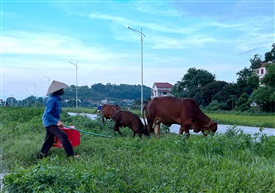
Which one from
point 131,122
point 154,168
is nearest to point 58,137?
point 154,168

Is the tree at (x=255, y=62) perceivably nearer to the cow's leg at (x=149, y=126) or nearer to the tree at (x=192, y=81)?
the tree at (x=192, y=81)

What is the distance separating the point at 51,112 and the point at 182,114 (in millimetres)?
4363

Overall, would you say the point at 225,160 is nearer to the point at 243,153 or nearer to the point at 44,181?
the point at 243,153

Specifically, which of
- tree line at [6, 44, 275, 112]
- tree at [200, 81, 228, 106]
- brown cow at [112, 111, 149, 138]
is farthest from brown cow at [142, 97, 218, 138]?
tree at [200, 81, 228, 106]

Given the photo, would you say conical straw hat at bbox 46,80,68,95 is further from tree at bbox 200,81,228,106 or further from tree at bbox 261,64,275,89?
tree at bbox 200,81,228,106

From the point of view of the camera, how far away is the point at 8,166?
712 centimetres

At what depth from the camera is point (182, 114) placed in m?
10.2

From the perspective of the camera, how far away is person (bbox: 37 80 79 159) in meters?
7.15

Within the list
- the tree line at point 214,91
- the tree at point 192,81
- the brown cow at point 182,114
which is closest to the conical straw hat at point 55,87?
the brown cow at point 182,114

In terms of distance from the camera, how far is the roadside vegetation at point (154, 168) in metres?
4.50

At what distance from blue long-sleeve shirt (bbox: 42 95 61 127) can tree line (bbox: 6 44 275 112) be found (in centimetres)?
2655

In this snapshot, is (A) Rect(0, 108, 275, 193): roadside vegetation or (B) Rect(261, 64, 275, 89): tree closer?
(A) Rect(0, 108, 275, 193): roadside vegetation

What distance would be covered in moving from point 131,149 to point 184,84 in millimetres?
47750

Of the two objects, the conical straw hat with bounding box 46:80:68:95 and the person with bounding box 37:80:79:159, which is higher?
the conical straw hat with bounding box 46:80:68:95
